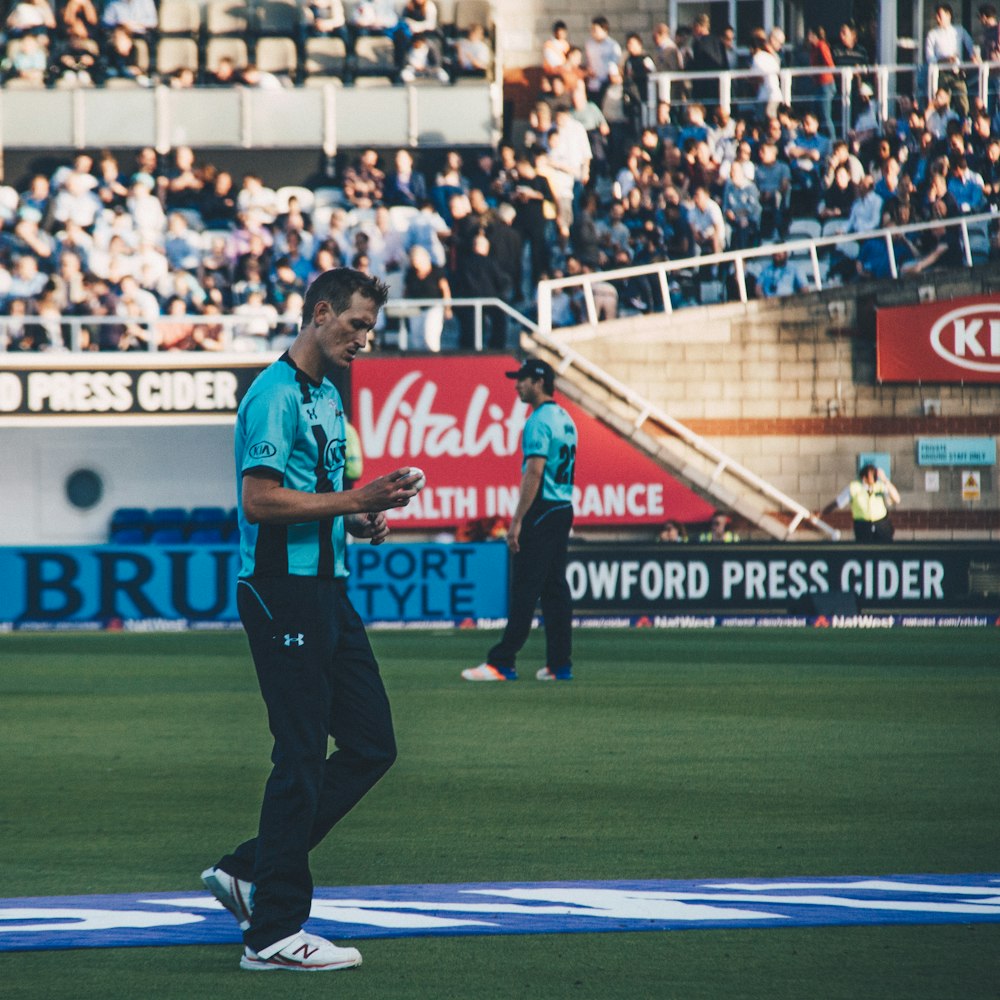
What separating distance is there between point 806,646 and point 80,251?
38.8 feet

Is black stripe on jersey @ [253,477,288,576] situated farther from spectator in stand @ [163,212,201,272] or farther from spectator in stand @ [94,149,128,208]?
spectator in stand @ [94,149,128,208]

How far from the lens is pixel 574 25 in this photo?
28281 millimetres

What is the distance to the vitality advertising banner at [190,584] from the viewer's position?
60.6ft

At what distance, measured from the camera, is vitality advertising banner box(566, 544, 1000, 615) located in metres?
18.6

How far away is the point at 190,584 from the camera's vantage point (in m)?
18.6

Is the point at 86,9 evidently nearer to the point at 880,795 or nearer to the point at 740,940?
the point at 880,795

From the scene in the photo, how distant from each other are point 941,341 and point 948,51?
454 centimetres

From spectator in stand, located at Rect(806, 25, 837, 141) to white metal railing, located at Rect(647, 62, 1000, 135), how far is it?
10 centimetres

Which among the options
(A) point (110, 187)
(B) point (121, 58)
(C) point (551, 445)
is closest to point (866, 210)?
(A) point (110, 187)

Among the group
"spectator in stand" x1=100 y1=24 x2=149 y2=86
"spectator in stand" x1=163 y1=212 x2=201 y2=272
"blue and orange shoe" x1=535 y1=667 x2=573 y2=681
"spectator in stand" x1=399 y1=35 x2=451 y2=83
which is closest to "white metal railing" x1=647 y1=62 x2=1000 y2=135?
"spectator in stand" x1=399 y1=35 x2=451 y2=83

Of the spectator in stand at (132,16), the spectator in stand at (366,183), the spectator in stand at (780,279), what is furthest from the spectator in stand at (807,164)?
the spectator in stand at (132,16)

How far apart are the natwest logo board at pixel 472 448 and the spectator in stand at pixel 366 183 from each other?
2896 mm

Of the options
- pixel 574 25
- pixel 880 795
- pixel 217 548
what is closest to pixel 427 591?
pixel 217 548

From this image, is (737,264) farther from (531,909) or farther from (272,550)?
(272,550)
